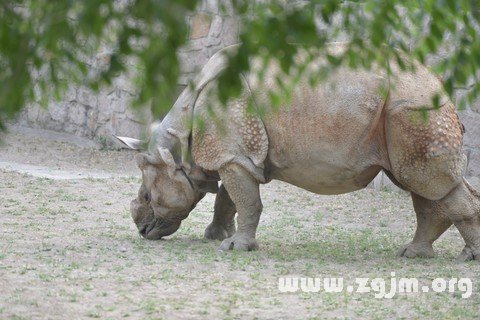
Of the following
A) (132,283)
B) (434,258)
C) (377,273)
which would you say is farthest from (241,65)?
(434,258)

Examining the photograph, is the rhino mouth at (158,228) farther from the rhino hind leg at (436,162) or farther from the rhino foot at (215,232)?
the rhino hind leg at (436,162)

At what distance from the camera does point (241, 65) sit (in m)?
2.79

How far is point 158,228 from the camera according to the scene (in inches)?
312

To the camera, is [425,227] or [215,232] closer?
[425,227]

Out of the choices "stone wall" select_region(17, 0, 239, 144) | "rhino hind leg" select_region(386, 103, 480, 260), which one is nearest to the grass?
"rhino hind leg" select_region(386, 103, 480, 260)

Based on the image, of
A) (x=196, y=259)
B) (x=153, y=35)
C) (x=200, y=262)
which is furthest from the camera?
(x=196, y=259)

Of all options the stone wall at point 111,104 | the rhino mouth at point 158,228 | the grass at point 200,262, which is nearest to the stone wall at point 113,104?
the stone wall at point 111,104

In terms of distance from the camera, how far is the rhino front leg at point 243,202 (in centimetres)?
727

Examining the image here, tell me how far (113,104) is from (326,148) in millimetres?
6868

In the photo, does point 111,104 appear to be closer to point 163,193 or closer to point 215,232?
point 215,232

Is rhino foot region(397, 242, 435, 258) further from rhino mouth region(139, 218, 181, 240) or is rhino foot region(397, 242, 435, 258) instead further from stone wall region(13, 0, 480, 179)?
stone wall region(13, 0, 480, 179)

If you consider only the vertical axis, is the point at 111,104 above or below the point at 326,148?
below

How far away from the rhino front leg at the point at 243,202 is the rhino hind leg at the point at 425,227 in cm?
109

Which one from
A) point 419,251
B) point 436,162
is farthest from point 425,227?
point 436,162
